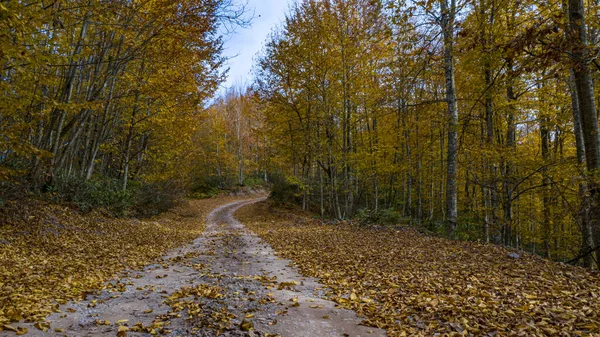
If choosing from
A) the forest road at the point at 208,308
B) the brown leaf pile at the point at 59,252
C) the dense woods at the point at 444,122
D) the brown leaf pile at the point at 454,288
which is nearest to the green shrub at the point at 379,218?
the dense woods at the point at 444,122

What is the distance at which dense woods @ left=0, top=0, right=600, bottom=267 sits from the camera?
232 inches

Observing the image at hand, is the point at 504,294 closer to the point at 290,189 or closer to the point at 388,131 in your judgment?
the point at 388,131

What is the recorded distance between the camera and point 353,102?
17.1 m

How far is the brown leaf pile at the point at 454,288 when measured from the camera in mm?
3723

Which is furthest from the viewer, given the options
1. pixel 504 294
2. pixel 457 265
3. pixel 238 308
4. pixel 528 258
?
pixel 528 258

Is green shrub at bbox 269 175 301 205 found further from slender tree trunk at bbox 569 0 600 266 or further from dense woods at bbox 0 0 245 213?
slender tree trunk at bbox 569 0 600 266

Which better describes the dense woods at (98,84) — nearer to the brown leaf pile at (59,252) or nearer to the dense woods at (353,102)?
the dense woods at (353,102)

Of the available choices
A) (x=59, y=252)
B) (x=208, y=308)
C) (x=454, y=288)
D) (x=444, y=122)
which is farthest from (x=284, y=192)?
(x=208, y=308)

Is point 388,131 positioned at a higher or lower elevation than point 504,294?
higher

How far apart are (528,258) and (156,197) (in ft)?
54.3

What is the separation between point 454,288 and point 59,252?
7.86 m

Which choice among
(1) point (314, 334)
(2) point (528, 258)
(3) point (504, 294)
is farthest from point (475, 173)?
(1) point (314, 334)

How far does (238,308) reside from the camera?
436 centimetres

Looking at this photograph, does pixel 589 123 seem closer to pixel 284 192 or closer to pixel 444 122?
pixel 444 122
